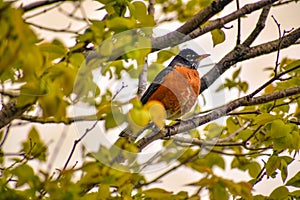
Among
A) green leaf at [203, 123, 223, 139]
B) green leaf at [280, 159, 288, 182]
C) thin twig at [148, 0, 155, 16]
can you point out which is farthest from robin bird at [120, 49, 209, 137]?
green leaf at [280, 159, 288, 182]

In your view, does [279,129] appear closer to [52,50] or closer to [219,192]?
[219,192]

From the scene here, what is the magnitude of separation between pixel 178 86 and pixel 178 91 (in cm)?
13

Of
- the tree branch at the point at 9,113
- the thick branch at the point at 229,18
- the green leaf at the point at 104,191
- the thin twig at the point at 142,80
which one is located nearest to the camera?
the green leaf at the point at 104,191

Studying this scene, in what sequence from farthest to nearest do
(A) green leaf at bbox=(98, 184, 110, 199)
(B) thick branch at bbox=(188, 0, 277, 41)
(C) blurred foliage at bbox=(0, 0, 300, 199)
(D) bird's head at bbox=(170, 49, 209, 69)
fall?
1. (D) bird's head at bbox=(170, 49, 209, 69)
2. (B) thick branch at bbox=(188, 0, 277, 41)
3. (A) green leaf at bbox=(98, 184, 110, 199)
4. (C) blurred foliage at bbox=(0, 0, 300, 199)

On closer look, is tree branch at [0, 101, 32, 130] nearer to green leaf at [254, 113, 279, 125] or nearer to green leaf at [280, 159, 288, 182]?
green leaf at [254, 113, 279, 125]

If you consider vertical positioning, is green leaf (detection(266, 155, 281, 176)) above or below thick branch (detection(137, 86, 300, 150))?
below

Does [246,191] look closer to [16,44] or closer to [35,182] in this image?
[35,182]

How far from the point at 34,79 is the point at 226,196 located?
1153mm

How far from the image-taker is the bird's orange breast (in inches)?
141

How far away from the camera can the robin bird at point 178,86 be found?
3.59 m

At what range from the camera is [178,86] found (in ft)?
13.2

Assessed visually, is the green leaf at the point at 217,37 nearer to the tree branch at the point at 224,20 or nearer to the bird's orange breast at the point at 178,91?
the tree branch at the point at 224,20

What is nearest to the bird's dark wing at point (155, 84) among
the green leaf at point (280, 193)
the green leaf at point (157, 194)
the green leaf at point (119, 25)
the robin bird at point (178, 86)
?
the robin bird at point (178, 86)

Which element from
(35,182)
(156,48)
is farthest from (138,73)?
(35,182)
